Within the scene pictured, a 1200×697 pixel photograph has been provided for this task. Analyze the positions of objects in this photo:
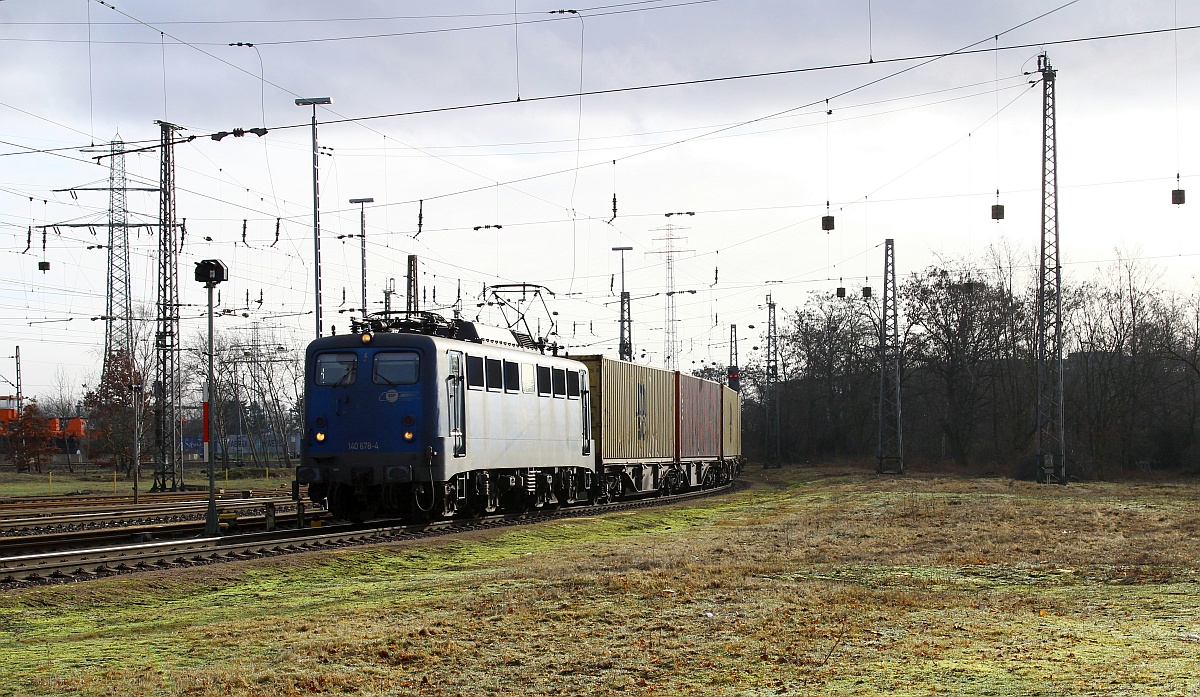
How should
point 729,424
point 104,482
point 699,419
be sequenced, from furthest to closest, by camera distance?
point 104,482 < point 729,424 < point 699,419

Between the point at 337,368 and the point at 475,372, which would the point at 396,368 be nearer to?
the point at 337,368

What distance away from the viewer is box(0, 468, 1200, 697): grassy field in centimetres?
→ 723

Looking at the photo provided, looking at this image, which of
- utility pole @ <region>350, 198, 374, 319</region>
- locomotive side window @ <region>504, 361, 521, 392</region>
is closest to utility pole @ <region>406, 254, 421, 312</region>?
utility pole @ <region>350, 198, 374, 319</region>

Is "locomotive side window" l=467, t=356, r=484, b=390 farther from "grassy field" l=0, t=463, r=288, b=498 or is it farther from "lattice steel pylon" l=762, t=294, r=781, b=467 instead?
"lattice steel pylon" l=762, t=294, r=781, b=467

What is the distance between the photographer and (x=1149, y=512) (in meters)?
23.4

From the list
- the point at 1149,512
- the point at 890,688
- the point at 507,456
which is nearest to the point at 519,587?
the point at 890,688

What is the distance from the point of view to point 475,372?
21.7 meters

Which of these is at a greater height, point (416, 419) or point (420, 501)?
point (416, 419)

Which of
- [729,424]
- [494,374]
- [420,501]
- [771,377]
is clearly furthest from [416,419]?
[771,377]

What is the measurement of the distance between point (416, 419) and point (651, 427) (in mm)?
14730

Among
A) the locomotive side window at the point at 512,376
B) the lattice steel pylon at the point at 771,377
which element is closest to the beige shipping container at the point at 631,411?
the locomotive side window at the point at 512,376

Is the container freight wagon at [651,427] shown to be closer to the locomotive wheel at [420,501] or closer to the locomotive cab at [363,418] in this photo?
the locomotive wheel at [420,501]

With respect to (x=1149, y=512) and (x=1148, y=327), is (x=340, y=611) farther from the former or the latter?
(x=1148, y=327)

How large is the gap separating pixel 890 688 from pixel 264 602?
7.36 meters
